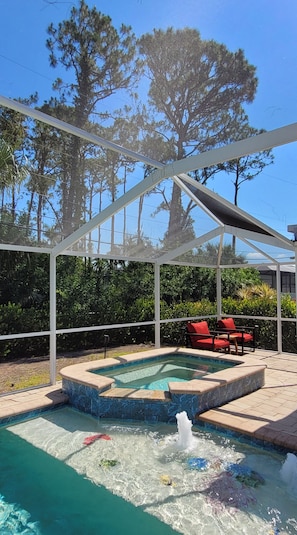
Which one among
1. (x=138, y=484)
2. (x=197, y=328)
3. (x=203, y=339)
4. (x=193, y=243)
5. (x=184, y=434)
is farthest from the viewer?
(x=197, y=328)

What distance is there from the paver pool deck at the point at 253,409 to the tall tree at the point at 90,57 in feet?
14.1

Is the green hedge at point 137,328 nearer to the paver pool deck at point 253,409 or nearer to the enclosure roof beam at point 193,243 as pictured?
the enclosure roof beam at point 193,243

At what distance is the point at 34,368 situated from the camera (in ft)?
28.4

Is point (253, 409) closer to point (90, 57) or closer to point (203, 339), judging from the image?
point (203, 339)

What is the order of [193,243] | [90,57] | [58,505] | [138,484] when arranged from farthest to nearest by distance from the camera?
[193,243] → [90,57] → [138,484] → [58,505]

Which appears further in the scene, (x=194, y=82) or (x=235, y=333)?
(x=235, y=333)

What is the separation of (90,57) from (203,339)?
23.6 ft

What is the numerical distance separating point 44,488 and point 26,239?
396 centimetres

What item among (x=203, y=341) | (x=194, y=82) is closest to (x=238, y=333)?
(x=203, y=341)

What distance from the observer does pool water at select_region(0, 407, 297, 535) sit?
312cm

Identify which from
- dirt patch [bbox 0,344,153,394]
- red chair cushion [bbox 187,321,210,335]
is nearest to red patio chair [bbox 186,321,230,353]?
red chair cushion [bbox 187,321,210,335]

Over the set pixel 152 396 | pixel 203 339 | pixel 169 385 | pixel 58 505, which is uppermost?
pixel 203 339

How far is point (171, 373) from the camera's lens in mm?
8117

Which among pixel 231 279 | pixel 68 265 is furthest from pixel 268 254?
pixel 68 265
